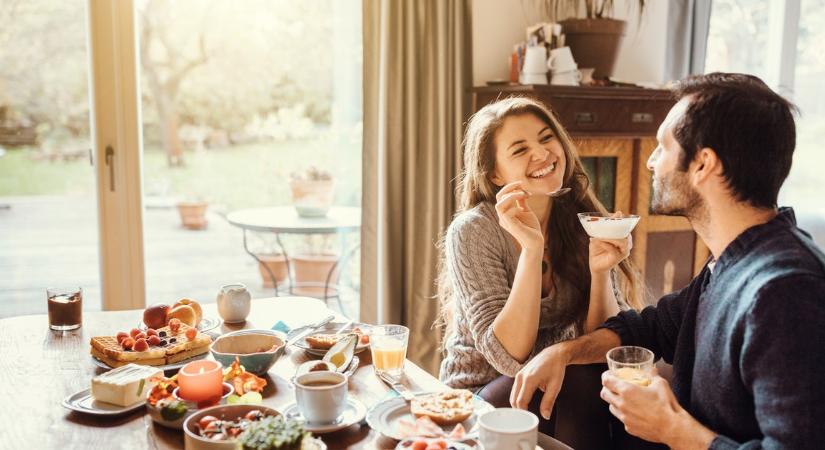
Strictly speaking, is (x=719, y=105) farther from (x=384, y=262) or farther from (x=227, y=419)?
(x=384, y=262)

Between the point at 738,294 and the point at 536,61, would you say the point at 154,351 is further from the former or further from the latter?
the point at 536,61

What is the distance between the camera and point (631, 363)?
1.51 m

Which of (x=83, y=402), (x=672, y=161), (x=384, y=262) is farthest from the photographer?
(x=384, y=262)

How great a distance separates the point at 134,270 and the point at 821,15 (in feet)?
14.2

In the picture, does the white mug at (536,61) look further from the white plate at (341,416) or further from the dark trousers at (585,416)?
the white plate at (341,416)

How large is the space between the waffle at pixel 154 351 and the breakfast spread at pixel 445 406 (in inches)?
21.9

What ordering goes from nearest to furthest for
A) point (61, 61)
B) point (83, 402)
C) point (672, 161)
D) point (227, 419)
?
1. point (227, 419)
2. point (83, 402)
3. point (672, 161)
4. point (61, 61)

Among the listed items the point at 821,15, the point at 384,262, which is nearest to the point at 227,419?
the point at 384,262

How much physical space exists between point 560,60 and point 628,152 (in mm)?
542

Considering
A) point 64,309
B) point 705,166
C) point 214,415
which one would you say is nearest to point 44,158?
point 64,309

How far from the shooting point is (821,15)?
4.82 m

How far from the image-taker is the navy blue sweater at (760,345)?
4.00 ft

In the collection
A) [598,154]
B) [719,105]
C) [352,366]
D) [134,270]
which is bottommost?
[134,270]

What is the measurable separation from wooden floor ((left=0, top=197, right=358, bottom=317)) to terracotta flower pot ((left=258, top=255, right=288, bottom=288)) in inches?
12.6
